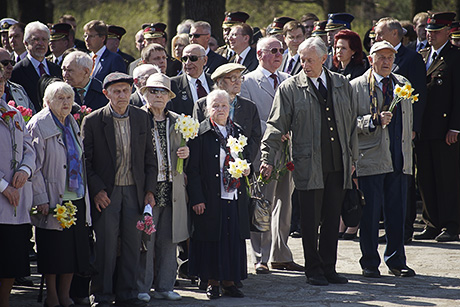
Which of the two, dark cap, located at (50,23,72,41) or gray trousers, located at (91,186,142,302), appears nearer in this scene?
gray trousers, located at (91,186,142,302)

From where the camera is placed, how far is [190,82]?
9.12 metres

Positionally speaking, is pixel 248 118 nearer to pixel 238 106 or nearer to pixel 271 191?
pixel 238 106

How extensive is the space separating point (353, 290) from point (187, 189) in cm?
189

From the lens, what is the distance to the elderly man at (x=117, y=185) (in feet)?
23.1

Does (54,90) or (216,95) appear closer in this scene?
(54,90)

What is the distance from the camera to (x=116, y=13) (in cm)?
2244

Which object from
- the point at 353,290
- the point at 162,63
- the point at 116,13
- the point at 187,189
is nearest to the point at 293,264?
the point at 353,290

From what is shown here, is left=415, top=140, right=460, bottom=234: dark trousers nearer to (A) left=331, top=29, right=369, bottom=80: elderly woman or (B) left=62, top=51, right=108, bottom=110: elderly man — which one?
(A) left=331, top=29, right=369, bottom=80: elderly woman

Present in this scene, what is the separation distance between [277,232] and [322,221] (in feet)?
2.26

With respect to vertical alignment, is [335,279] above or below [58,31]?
below

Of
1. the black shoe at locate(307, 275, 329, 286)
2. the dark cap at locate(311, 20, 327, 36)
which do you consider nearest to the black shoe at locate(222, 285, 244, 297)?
the black shoe at locate(307, 275, 329, 286)

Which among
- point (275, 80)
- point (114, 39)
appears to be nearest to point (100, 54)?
point (114, 39)

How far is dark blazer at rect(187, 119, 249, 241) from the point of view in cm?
753

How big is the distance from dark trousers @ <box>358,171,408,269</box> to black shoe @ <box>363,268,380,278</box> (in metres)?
0.04
